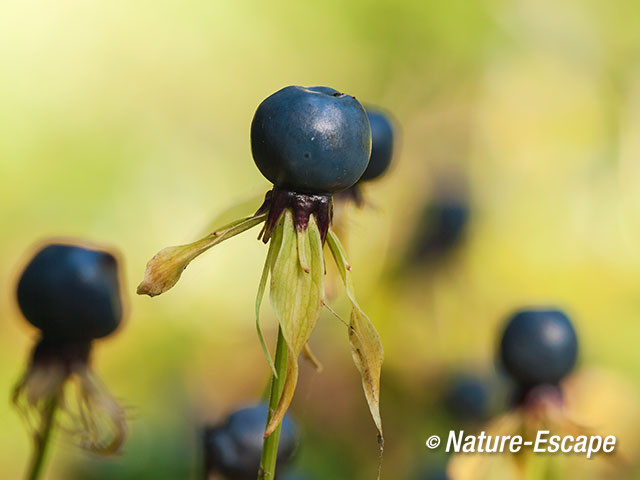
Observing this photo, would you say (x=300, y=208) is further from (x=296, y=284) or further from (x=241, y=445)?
(x=241, y=445)

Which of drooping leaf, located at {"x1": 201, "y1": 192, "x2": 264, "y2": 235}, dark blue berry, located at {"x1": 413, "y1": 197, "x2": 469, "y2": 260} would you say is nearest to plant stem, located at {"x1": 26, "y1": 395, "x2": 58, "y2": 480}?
drooping leaf, located at {"x1": 201, "y1": 192, "x2": 264, "y2": 235}

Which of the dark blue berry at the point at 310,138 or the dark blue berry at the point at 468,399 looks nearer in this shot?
the dark blue berry at the point at 310,138

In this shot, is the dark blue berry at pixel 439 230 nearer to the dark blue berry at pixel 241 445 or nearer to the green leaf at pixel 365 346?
the dark blue berry at pixel 241 445

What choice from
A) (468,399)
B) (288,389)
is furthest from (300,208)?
(468,399)

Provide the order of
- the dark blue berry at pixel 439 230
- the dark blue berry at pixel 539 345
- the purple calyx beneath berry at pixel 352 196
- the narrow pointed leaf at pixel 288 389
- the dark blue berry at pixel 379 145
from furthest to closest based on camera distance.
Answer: the dark blue berry at pixel 439 230 < the dark blue berry at pixel 539 345 < the purple calyx beneath berry at pixel 352 196 < the dark blue berry at pixel 379 145 < the narrow pointed leaf at pixel 288 389

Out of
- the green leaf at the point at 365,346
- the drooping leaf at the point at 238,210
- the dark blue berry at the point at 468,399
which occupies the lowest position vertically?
the green leaf at the point at 365,346

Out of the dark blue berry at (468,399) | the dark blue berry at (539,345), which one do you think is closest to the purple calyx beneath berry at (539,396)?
the dark blue berry at (539,345)

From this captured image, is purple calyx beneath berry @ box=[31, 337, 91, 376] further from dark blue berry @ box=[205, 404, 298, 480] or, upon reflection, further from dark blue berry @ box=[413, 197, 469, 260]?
dark blue berry @ box=[413, 197, 469, 260]

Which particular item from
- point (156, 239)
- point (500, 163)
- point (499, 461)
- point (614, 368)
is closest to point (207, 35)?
point (156, 239)
